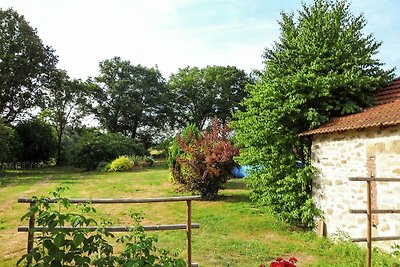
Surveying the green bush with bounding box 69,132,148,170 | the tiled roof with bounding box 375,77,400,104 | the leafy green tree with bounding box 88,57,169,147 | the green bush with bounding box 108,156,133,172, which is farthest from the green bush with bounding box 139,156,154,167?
the tiled roof with bounding box 375,77,400,104

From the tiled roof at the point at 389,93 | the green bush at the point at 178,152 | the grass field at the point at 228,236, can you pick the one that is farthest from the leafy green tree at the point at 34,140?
the tiled roof at the point at 389,93

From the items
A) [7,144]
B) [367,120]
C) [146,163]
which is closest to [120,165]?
[146,163]

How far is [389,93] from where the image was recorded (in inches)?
357

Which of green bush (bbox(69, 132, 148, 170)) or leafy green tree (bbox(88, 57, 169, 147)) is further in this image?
leafy green tree (bbox(88, 57, 169, 147))

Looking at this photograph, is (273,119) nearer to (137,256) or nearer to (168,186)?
(137,256)

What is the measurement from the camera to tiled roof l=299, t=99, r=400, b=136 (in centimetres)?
671

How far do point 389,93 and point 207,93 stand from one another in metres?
37.2

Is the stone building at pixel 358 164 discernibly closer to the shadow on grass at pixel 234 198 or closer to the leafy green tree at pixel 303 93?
the leafy green tree at pixel 303 93

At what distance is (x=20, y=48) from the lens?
2884 centimetres

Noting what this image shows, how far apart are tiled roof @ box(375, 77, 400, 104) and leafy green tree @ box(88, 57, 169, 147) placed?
35785mm

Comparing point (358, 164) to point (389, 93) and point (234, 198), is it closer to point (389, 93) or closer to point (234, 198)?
point (389, 93)

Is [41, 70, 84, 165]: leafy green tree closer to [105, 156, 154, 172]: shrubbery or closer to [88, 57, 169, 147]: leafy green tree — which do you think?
[88, 57, 169, 147]: leafy green tree

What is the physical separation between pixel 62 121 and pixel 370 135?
35056 mm

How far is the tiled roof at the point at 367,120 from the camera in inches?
264
